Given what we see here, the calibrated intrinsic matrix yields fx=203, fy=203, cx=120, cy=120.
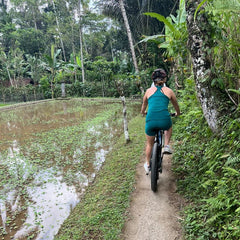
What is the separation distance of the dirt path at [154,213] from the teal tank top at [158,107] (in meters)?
1.02

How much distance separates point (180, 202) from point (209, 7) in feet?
7.56

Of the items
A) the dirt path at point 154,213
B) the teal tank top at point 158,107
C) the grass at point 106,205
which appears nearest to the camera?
the dirt path at point 154,213

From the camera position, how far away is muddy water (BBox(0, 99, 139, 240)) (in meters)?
2.69

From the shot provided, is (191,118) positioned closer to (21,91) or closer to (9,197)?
(9,197)

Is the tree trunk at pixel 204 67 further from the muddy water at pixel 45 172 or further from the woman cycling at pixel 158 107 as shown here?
the muddy water at pixel 45 172

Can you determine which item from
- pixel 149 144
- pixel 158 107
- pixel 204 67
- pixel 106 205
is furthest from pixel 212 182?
pixel 204 67

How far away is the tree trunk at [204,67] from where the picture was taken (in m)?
2.72

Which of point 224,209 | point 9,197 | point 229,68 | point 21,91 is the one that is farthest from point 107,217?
point 21,91

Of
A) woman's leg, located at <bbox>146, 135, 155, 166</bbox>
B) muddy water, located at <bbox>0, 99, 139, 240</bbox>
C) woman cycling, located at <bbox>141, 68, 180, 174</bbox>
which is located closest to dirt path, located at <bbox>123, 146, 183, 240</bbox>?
woman's leg, located at <bbox>146, 135, 155, 166</bbox>

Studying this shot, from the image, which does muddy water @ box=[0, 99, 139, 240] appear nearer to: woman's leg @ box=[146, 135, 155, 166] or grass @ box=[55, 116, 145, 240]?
grass @ box=[55, 116, 145, 240]

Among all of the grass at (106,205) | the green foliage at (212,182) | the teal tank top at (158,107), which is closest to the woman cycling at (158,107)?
the teal tank top at (158,107)

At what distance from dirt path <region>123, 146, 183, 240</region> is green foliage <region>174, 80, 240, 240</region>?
134 millimetres

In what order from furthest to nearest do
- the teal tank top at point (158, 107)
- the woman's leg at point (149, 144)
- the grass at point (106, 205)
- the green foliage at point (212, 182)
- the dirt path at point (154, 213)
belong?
the woman's leg at point (149, 144) < the teal tank top at point (158, 107) < the grass at point (106, 205) < the dirt path at point (154, 213) < the green foliage at point (212, 182)

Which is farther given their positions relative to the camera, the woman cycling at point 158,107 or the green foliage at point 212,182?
the woman cycling at point 158,107
